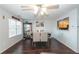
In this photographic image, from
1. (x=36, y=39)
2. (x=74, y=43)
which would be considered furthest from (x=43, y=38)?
(x=74, y=43)

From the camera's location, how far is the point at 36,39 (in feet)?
20.6

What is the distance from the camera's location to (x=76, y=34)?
4680 millimetres

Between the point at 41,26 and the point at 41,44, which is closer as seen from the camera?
→ the point at 41,44

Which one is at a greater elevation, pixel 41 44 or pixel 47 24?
pixel 47 24

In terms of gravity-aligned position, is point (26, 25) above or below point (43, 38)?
above

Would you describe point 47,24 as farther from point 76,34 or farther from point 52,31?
point 76,34

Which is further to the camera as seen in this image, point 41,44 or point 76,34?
point 41,44

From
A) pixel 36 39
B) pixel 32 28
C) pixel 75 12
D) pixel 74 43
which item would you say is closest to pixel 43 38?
pixel 36 39

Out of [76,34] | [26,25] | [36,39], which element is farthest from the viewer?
[26,25]
